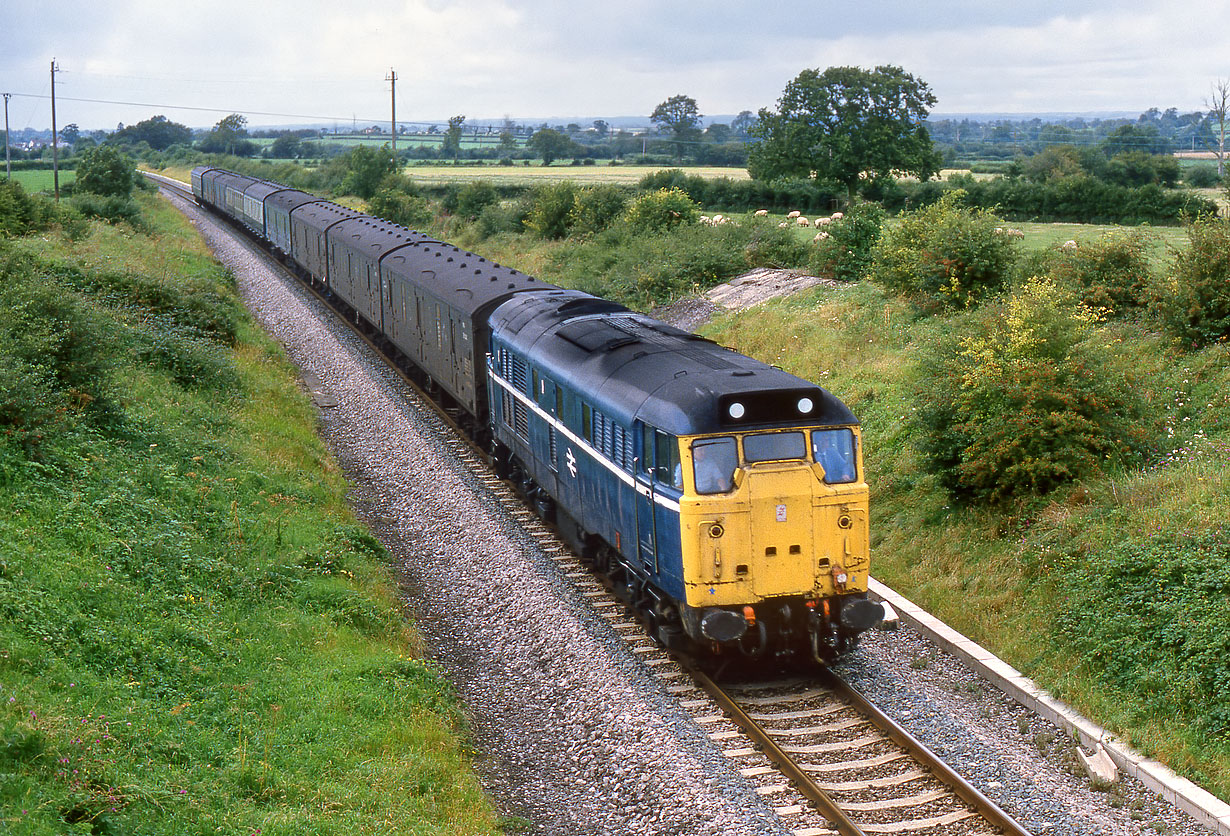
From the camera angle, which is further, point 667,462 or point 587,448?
point 587,448

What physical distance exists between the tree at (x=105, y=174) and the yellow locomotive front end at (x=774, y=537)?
56541 mm

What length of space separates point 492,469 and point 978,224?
1284 cm

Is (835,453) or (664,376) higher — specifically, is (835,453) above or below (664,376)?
below

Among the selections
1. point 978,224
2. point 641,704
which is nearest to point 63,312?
point 641,704

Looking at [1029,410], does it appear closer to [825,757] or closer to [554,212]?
[825,757]

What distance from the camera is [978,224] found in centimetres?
2473

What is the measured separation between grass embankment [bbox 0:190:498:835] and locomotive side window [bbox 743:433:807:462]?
4369 mm

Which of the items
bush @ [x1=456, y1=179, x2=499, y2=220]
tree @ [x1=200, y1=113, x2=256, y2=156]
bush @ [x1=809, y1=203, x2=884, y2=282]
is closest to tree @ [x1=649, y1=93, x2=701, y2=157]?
tree @ [x1=200, y1=113, x2=256, y2=156]

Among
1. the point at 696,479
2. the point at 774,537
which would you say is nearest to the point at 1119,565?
the point at 774,537

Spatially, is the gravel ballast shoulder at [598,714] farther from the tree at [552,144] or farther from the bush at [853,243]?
the tree at [552,144]

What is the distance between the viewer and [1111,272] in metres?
21.5

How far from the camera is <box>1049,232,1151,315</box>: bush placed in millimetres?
21000

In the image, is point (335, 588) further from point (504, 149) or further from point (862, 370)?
point (504, 149)

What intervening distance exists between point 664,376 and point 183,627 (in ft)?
19.8
